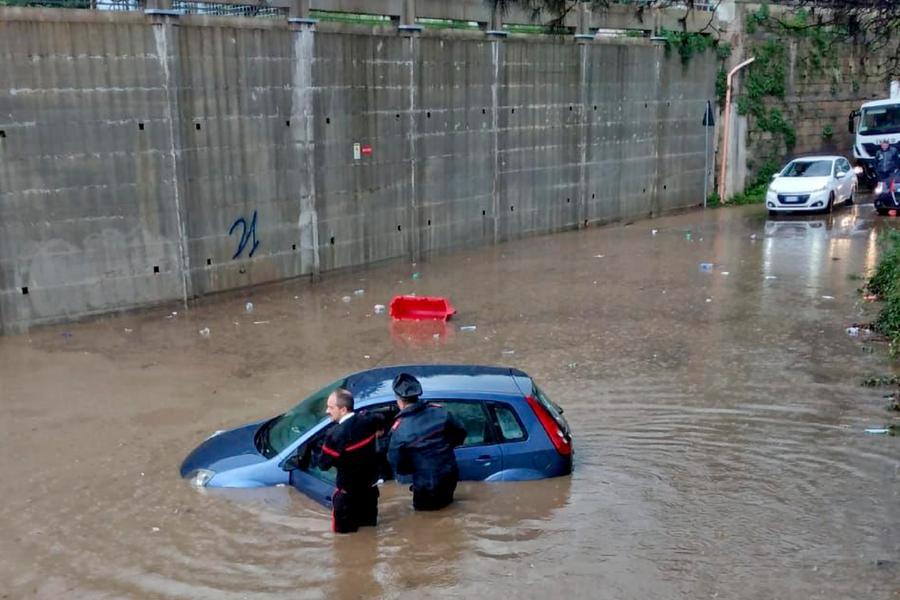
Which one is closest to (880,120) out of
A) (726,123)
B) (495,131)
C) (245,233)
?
(726,123)

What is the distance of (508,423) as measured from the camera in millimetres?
7434

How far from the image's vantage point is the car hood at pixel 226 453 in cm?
750

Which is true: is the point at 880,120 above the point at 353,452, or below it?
above

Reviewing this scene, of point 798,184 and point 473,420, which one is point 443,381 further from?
point 798,184

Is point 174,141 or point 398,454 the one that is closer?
point 398,454

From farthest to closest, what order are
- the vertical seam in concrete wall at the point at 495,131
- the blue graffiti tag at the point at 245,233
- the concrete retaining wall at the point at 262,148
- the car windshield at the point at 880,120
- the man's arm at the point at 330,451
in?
the car windshield at the point at 880,120 < the vertical seam in concrete wall at the point at 495,131 < the blue graffiti tag at the point at 245,233 < the concrete retaining wall at the point at 262,148 < the man's arm at the point at 330,451

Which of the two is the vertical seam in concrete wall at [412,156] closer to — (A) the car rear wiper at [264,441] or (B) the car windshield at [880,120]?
(A) the car rear wiper at [264,441]

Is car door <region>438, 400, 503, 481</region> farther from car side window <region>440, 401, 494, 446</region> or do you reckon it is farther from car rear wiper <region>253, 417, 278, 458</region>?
car rear wiper <region>253, 417, 278, 458</region>

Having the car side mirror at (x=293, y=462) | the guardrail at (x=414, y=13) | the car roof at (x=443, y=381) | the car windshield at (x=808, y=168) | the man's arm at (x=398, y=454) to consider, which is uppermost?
the guardrail at (x=414, y=13)

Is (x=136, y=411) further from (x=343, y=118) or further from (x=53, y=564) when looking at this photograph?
(x=343, y=118)

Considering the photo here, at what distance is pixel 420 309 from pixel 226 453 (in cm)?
708

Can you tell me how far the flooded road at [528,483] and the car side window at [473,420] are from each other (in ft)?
1.22

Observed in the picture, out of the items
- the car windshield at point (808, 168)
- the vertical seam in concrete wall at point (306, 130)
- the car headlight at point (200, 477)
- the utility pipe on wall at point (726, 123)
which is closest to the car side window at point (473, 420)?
the car headlight at point (200, 477)

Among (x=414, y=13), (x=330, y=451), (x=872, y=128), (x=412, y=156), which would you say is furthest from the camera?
(x=872, y=128)
